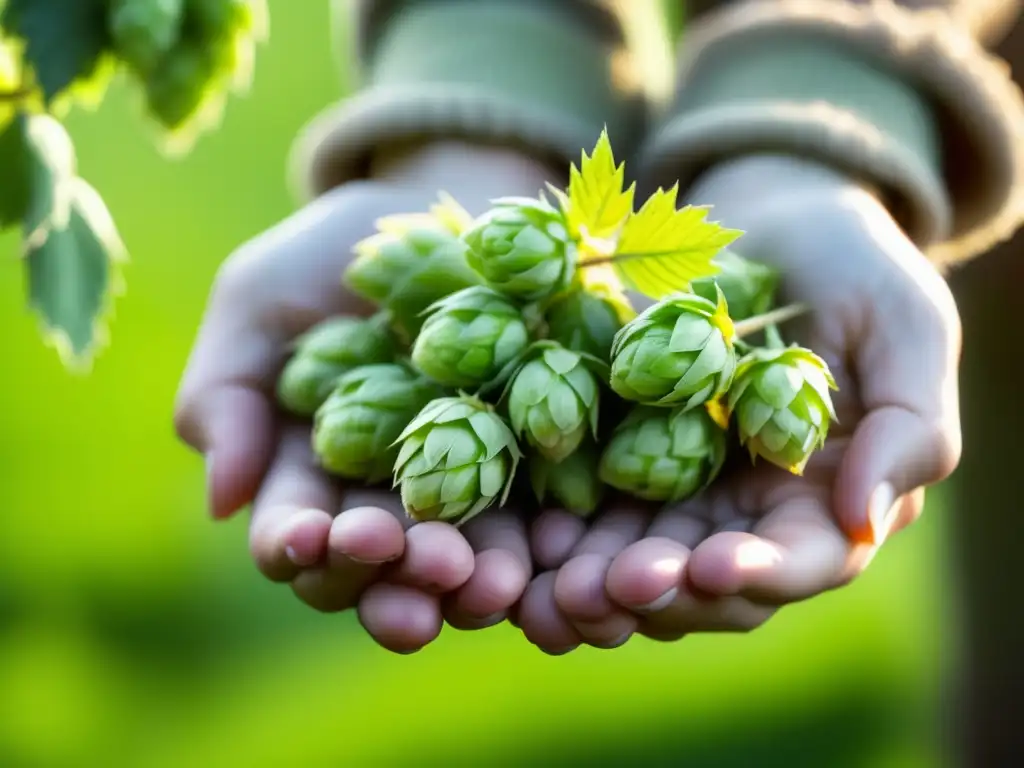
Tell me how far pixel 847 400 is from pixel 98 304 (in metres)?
0.43

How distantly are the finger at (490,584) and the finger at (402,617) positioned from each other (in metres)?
0.01

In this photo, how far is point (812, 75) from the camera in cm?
82

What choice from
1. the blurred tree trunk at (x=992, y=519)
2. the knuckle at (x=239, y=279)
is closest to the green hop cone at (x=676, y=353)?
the knuckle at (x=239, y=279)

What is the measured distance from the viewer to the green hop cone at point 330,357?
62cm

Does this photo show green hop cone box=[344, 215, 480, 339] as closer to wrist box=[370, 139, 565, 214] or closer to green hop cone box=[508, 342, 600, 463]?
green hop cone box=[508, 342, 600, 463]

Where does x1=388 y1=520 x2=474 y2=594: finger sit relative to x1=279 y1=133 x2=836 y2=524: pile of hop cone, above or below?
below

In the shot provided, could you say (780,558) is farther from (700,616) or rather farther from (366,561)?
(366,561)

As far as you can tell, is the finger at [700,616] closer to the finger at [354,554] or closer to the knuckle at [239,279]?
the finger at [354,554]

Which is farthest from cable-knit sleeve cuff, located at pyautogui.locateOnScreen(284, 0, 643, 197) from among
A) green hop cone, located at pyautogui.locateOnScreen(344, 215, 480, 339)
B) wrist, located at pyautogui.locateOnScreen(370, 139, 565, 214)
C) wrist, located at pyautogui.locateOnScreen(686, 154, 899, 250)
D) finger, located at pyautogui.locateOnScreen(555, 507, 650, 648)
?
finger, located at pyautogui.locateOnScreen(555, 507, 650, 648)

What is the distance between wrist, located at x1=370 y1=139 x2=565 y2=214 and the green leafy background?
100cm

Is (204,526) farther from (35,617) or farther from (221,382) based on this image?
(221,382)

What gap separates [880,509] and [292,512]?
0.30 m

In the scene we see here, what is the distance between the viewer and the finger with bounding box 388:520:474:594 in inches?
18.8

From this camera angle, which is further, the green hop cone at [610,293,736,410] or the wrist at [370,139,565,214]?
the wrist at [370,139,565,214]
